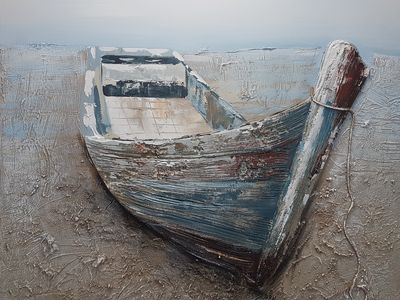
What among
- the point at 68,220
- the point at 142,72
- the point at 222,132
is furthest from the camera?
the point at 142,72

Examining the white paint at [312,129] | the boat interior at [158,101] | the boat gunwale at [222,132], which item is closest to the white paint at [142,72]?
the boat interior at [158,101]

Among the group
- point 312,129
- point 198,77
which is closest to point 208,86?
point 198,77

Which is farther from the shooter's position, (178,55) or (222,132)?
(178,55)

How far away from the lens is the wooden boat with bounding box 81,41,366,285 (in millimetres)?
1656

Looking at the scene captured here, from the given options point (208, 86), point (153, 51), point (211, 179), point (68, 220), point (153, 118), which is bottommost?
point (68, 220)

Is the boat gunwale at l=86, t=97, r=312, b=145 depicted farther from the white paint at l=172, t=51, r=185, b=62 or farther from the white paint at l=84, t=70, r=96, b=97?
the white paint at l=172, t=51, r=185, b=62

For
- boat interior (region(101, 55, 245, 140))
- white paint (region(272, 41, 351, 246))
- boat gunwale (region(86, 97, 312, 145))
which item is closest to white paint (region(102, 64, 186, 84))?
boat interior (region(101, 55, 245, 140))

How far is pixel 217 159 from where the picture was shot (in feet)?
5.44

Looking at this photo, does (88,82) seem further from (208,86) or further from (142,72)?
(208,86)

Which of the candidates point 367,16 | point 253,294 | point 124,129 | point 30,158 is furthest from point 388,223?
point 30,158

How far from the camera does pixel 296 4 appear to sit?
1.85 meters

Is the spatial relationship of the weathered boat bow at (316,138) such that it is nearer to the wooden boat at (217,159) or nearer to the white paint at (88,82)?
the wooden boat at (217,159)

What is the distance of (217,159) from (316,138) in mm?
336

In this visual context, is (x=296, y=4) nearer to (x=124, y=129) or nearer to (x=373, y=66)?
(x=373, y=66)
